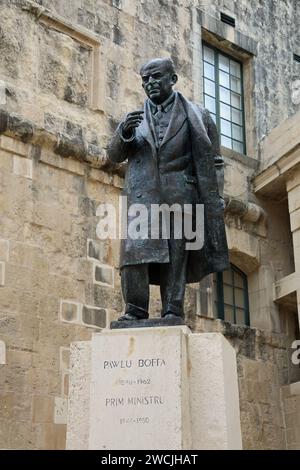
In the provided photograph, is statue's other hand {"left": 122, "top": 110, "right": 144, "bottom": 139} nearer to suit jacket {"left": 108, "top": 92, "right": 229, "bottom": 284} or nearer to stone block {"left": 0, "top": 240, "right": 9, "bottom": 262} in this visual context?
suit jacket {"left": 108, "top": 92, "right": 229, "bottom": 284}

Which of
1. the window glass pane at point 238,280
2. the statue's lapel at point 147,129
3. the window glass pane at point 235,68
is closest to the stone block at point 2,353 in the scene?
the statue's lapel at point 147,129

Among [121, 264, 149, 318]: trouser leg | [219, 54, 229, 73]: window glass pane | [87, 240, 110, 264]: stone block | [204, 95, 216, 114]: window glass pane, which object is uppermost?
[219, 54, 229, 73]: window glass pane

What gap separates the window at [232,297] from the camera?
1312cm

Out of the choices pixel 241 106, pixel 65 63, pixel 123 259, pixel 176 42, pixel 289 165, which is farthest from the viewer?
pixel 241 106

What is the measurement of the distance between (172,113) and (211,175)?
0.64 m

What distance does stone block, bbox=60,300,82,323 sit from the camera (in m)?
10.3

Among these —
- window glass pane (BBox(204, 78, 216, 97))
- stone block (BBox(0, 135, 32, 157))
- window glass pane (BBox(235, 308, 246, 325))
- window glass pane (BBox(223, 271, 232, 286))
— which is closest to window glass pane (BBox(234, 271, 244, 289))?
window glass pane (BBox(223, 271, 232, 286))

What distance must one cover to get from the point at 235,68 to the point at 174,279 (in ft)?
31.4

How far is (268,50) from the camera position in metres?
15.4

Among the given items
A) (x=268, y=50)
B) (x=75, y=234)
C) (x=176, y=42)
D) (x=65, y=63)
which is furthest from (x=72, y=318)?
(x=268, y=50)

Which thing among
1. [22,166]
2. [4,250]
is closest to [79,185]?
[22,166]

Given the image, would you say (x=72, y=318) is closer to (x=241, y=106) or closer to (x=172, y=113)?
(x=172, y=113)

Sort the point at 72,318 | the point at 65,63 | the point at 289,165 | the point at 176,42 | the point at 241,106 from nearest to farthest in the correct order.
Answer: the point at 72,318
the point at 65,63
the point at 289,165
the point at 176,42
the point at 241,106

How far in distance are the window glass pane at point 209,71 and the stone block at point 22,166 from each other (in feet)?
16.4
